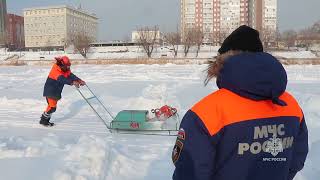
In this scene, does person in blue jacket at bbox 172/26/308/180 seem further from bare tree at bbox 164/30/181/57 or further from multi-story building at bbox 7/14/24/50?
multi-story building at bbox 7/14/24/50

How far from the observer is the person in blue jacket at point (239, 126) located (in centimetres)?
165

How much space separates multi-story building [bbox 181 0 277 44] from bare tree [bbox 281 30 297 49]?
24.7 metres

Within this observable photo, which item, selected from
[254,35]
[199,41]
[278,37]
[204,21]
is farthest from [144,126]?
[204,21]

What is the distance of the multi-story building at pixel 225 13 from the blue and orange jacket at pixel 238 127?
320 ft

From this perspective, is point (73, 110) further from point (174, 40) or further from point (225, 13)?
point (225, 13)

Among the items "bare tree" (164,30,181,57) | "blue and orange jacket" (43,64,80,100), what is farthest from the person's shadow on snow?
"bare tree" (164,30,181,57)

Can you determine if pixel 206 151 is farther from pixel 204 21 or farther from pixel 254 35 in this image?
pixel 204 21

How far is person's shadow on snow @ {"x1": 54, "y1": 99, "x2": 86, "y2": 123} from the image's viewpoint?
29.0 feet

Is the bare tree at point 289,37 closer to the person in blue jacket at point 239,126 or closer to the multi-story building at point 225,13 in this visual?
the multi-story building at point 225,13

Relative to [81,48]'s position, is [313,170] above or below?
below

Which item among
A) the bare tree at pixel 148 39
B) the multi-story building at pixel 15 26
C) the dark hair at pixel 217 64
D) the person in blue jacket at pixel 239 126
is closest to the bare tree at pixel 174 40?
the bare tree at pixel 148 39

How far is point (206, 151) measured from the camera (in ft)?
5.36

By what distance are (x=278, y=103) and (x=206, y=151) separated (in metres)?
0.44

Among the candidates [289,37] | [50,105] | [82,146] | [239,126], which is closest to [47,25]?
[289,37]
